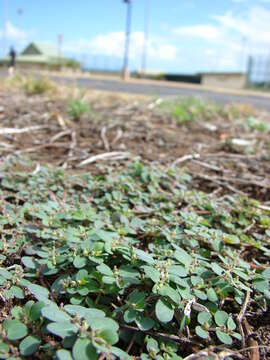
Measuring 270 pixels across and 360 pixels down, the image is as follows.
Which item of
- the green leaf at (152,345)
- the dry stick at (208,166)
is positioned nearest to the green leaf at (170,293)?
the green leaf at (152,345)

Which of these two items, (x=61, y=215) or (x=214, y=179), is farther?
(x=214, y=179)

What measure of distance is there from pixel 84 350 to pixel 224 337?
0.35 meters

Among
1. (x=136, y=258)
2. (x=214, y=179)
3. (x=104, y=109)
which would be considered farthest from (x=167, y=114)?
(x=136, y=258)

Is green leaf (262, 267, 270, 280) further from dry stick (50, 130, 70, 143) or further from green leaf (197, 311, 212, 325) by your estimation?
dry stick (50, 130, 70, 143)

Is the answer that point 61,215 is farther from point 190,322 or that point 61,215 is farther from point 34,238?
point 190,322

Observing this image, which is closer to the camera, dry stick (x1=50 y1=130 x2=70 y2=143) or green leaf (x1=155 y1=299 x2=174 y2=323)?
green leaf (x1=155 y1=299 x2=174 y2=323)

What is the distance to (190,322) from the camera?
934mm

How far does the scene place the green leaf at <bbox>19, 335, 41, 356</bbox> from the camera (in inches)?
27.7

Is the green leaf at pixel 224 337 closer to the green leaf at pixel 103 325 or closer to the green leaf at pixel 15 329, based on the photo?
the green leaf at pixel 103 325

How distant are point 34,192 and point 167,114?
2658 millimetres

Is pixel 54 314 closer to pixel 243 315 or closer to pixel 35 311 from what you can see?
pixel 35 311

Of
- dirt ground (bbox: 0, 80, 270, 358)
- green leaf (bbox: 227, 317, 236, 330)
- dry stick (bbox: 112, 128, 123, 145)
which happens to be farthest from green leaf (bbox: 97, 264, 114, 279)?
dry stick (bbox: 112, 128, 123, 145)

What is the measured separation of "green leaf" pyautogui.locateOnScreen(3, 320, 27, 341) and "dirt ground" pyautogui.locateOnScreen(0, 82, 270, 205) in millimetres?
1395

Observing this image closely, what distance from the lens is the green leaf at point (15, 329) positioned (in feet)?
2.36
